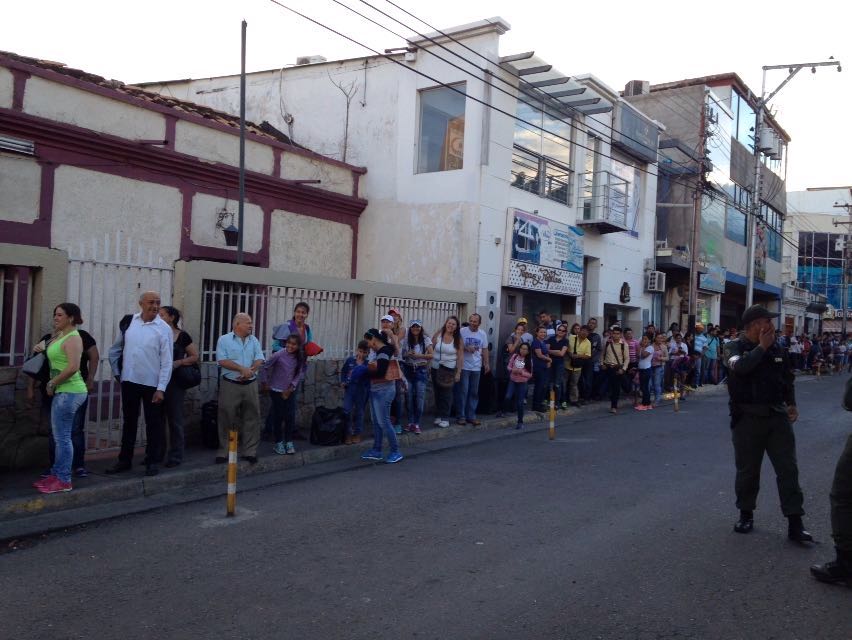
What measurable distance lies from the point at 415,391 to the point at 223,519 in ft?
16.7

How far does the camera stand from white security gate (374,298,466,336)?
1221 cm

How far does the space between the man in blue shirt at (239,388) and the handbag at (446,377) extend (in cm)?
409

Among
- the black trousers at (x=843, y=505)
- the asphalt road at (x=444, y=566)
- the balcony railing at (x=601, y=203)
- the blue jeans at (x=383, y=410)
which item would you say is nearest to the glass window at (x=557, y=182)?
the balcony railing at (x=601, y=203)

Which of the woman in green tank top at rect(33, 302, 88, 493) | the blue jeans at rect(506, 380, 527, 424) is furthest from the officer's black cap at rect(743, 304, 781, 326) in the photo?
the blue jeans at rect(506, 380, 527, 424)

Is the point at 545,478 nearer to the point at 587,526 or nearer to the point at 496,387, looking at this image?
the point at 587,526

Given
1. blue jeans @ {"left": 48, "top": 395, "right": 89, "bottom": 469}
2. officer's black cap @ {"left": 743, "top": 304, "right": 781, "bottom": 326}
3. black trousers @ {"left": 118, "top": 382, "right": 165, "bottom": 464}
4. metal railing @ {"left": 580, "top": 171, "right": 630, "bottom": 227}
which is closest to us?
officer's black cap @ {"left": 743, "top": 304, "right": 781, "bottom": 326}

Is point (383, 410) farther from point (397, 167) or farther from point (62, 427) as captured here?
point (397, 167)

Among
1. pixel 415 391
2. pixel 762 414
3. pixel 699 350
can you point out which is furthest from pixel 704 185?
pixel 762 414

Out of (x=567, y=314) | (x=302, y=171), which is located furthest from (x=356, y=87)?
(x=567, y=314)

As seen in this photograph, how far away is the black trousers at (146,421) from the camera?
7.54 m

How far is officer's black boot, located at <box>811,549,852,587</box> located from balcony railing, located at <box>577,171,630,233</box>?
14127 mm

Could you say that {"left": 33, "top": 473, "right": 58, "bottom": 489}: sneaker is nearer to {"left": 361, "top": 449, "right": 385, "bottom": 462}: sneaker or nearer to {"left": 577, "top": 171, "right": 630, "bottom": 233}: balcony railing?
{"left": 361, "top": 449, "right": 385, "bottom": 462}: sneaker

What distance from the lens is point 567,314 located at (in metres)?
18.6

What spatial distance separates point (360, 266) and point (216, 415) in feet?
24.8
